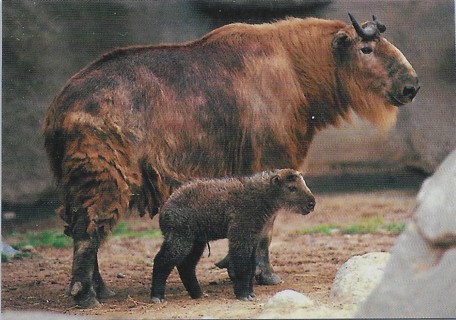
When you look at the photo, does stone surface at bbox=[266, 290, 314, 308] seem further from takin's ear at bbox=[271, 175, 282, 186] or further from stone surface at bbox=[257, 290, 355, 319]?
takin's ear at bbox=[271, 175, 282, 186]

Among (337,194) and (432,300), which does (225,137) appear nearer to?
(337,194)

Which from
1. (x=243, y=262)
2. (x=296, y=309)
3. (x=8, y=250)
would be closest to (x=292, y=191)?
(x=243, y=262)

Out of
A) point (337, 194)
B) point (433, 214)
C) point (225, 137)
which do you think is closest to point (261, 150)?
point (225, 137)

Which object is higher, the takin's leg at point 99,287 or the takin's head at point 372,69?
the takin's head at point 372,69

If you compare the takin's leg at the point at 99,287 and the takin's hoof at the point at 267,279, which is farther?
the takin's hoof at the point at 267,279

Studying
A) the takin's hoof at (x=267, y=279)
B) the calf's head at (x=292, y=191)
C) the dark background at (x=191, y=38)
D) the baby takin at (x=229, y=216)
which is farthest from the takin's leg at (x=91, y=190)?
the takin's hoof at (x=267, y=279)

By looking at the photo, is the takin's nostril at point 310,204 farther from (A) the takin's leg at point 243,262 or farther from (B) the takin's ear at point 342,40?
(B) the takin's ear at point 342,40

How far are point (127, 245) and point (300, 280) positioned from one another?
1876 millimetres

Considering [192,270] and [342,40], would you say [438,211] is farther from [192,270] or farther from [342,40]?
[342,40]

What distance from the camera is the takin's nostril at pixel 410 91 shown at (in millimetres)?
7457

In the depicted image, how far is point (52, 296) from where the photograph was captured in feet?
24.0

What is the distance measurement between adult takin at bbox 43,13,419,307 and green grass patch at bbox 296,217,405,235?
92 cm

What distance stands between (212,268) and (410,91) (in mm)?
2344

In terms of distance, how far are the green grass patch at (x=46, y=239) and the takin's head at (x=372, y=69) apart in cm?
282
